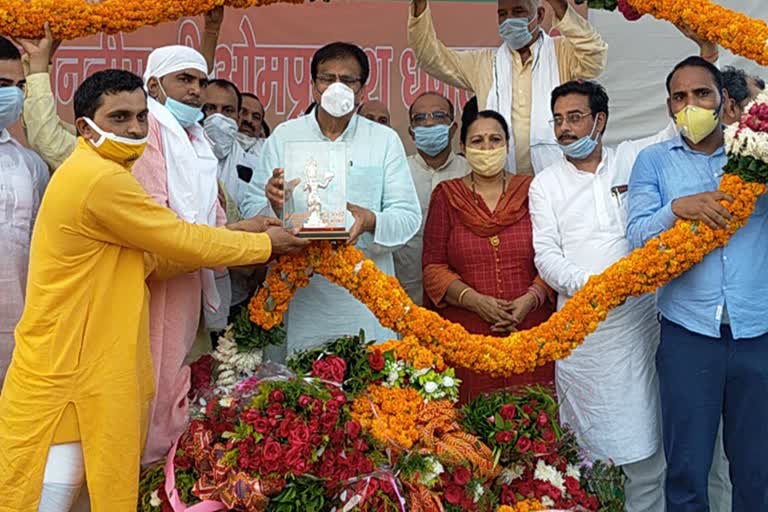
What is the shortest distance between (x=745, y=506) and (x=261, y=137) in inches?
151

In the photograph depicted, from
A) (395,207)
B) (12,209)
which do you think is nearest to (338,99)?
(395,207)

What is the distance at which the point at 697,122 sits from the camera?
188 inches

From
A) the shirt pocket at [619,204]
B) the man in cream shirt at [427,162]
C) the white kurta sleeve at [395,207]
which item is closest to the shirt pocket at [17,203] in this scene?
the white kurta sleeve at [395,207]

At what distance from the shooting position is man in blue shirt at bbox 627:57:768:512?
467 centimetres

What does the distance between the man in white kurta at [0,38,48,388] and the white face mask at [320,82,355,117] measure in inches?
54.7

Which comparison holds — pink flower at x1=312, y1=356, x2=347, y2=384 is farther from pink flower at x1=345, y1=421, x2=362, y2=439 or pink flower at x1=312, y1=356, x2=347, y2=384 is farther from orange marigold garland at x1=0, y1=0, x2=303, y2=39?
orange marigold garland at x1=0, y1=0, x2=303, y2=39

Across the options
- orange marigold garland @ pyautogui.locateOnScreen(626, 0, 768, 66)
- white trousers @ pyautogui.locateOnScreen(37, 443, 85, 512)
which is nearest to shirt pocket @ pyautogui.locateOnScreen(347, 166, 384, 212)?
orange marigold garland @ pyautogui.locateOnScreen(626, 0, 768, 66)

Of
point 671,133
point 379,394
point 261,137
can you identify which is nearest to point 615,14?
point 671,133

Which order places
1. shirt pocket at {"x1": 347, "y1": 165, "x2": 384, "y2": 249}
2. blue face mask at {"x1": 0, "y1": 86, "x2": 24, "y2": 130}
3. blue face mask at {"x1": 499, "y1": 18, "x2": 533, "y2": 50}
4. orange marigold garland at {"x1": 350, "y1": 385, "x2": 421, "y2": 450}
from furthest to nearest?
blue face mask at {"x1": 499, "y1": 18, "x2": 533, "y2": 50} → shirt pocket at {"x1": 347, "y1": 165, "x2": 384, "y2": 249} → blue face mask at {"x1": 0, "y1": 86, "x2": 24, "y2": 130} → orange marigold garland at {"x1": 350, "y1": 385, "x2": 421, "y2": 450}

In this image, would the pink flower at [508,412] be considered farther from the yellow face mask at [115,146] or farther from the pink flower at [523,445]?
the yellow face mask at [115,146]

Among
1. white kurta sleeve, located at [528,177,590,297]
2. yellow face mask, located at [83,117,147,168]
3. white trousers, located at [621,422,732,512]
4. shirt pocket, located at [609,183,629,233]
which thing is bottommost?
white trousers, located at [621,422,732,512]

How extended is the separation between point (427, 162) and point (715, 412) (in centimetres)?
227

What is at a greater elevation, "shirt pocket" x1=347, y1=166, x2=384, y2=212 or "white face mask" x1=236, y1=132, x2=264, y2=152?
"white face mask" x1=236, y1=132, x2=264, y2=152

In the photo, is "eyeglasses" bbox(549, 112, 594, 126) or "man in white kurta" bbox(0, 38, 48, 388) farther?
"eyeglasses" bbox(549, 112, 594, 126)
